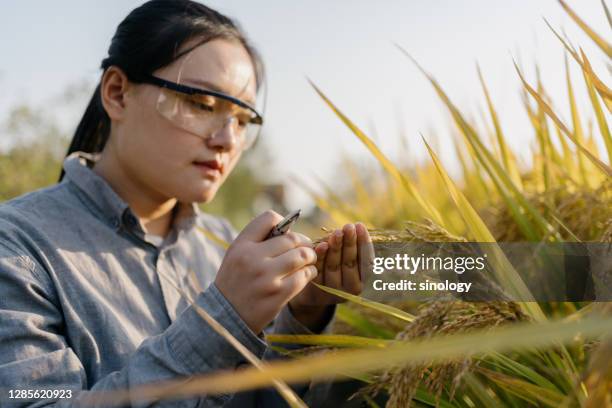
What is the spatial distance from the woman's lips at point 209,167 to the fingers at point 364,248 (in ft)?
1.89

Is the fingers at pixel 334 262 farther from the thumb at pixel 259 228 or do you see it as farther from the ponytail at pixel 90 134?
the ponytail at pixel 90 134

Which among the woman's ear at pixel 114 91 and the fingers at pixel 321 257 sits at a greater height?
the woman's ear at pixel 114 91

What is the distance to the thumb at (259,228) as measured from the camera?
3.63 feet

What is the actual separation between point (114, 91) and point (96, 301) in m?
0.73

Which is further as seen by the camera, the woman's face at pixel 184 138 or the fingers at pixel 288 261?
the woman's face at pixel 184 138

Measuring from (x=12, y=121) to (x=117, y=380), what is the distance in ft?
23.9

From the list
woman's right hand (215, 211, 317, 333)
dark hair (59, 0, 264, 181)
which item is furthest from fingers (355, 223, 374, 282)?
dark hair (59, 0, 264, 181)

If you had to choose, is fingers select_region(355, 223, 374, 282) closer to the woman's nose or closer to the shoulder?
the woman's nose

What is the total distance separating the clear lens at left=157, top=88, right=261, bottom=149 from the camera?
64.2 inches

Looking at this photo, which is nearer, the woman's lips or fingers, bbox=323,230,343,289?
fingers, bbox=323,230,343,289

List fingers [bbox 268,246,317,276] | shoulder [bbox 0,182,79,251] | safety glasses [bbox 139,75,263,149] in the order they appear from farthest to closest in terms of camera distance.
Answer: safety glasses [bbox 139,75,263,149]
shoulder [bbox 0,182,79,251]
fingers [bbox 268,246,317,276]

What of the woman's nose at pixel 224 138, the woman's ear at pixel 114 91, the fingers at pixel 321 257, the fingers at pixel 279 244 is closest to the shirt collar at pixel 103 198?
the woman's ear at pixel 114 91

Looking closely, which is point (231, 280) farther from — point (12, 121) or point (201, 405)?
point (12, 121)

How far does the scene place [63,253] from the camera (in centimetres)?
145
